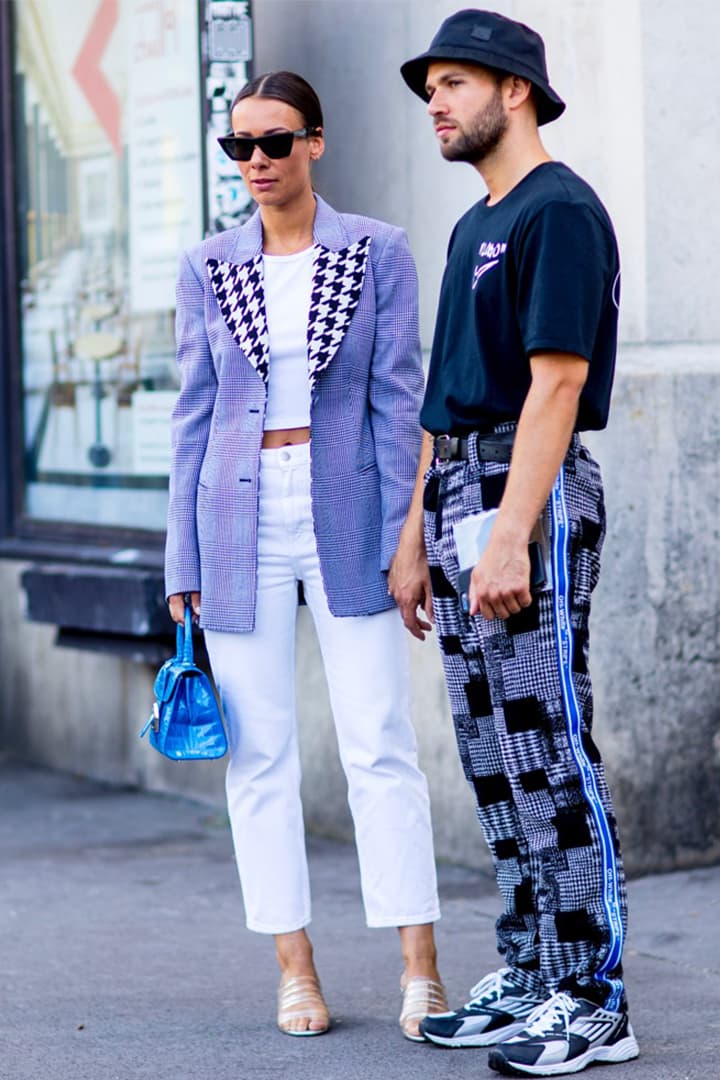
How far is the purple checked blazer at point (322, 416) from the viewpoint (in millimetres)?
3992

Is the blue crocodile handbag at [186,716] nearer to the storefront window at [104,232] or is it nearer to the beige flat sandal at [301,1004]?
the beige flat sandal at [301,1004]

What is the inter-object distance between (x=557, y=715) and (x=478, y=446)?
54cm

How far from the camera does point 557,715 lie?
3607mm

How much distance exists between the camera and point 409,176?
5.92m

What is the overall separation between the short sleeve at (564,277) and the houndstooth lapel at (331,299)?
0.62 metres

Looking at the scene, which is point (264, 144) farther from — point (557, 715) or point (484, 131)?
point (557, 715)

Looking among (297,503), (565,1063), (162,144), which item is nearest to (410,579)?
(297,503)

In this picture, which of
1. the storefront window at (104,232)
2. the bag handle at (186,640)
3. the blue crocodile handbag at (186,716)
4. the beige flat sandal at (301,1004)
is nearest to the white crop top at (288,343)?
the bag handle at (186,640)

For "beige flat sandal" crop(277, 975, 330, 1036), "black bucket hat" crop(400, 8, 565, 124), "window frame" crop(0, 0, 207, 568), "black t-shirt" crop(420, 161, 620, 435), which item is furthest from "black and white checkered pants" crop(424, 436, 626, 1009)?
"window frame" crop(0, 0, 207, 568)

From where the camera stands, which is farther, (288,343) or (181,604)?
(181,604)

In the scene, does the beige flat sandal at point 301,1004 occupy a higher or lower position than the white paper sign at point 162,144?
lower

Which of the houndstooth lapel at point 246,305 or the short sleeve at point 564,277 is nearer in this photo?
the short sleeve at point 564,277

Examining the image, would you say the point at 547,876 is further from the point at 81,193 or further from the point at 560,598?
the point at 81,193

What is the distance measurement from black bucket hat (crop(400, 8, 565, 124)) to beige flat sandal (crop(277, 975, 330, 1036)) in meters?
1.95
